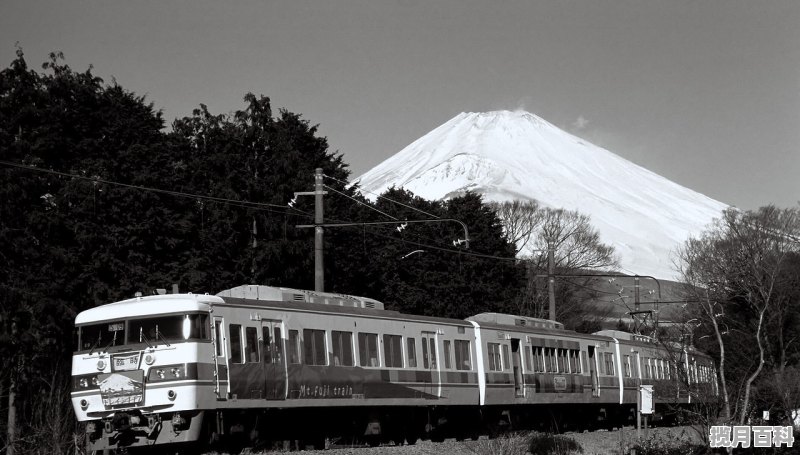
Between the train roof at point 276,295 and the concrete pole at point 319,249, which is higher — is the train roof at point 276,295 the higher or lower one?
the lower one

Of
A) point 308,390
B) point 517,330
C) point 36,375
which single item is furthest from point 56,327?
point 308,390

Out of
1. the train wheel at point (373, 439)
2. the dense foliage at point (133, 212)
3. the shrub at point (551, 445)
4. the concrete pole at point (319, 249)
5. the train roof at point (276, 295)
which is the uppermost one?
the dense foliage at point (133, 212)

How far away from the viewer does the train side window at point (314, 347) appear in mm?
25172

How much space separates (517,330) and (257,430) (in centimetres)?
1333

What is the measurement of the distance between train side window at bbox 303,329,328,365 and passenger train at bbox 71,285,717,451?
0.04m

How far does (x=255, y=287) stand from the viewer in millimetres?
25547

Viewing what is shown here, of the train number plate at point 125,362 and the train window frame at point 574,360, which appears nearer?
the train number plate at point 125,362

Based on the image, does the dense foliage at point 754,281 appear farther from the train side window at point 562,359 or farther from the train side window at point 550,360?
the train side window at point 550,360

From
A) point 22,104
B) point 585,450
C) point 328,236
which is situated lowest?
point 585,450

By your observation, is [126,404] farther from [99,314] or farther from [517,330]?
[517,330]

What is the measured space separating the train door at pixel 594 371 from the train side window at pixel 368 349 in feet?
49.3

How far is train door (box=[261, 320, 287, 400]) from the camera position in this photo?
23797mm

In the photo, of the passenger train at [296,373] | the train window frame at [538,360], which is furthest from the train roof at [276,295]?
the train window frame at [538,360]

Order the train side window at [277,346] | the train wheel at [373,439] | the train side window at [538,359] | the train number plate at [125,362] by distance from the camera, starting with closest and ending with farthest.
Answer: the train number plate at [125,362] → the train side window at [277,346] → the train wheel at [373,439] → the train side window at [538,359]
